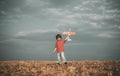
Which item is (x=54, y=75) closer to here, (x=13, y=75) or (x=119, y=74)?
(x=13, y=75)

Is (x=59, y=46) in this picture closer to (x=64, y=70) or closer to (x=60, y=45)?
(x=60, y=45)

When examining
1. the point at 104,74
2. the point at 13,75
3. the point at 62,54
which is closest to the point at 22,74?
the point at 13,75

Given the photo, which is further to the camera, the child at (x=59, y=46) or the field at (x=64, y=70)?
the child at (x=59, y=46)

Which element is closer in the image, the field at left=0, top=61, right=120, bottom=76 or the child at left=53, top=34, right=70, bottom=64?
the field at left=0, top=61, right=120, bottom=76

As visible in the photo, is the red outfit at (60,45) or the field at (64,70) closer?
the field at (64,70)

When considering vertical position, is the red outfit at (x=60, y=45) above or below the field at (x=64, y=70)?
above

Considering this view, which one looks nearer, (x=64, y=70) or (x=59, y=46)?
(x=64, y=70)

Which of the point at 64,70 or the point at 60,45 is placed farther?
the point at 60,45

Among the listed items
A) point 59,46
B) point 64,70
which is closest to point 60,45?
point 59,46

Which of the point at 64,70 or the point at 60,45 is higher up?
the point at 60,45

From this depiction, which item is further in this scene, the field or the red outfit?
the red outfit

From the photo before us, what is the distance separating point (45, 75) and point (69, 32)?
7.25 metres

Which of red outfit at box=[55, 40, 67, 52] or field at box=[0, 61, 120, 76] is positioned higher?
red outfit at box=[55, 40, 67, 52]

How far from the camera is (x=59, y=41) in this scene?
17.1 m
